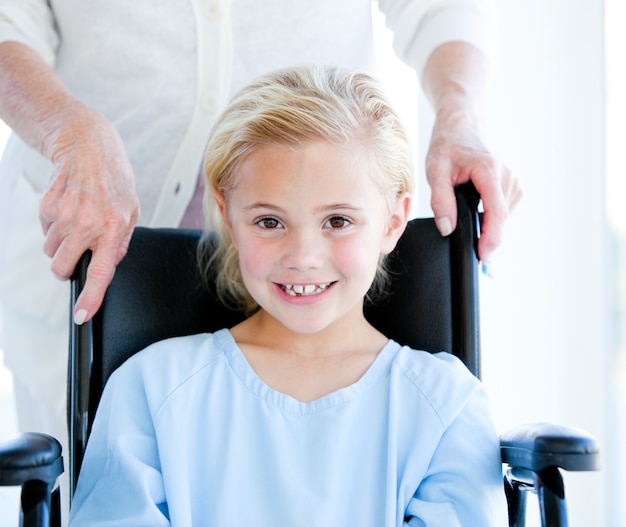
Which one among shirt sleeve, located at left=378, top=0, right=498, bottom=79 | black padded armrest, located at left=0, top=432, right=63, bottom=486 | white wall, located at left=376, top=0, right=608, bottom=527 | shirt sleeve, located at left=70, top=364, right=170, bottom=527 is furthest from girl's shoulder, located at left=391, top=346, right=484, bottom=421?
white wall, located at left=376, top=0, right=608, bottom=527

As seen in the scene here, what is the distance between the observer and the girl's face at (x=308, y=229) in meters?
1.18

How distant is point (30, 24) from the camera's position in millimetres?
1443

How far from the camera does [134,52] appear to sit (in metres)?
1.48

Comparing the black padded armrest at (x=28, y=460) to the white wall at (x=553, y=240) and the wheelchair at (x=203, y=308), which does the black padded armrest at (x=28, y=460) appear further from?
the white wall at (x=553, y=240)

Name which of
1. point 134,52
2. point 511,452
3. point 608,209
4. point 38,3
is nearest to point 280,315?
point 511,452

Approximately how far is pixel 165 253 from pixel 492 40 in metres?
0.74

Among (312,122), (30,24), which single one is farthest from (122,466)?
(30,24)

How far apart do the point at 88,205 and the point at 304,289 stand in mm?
343

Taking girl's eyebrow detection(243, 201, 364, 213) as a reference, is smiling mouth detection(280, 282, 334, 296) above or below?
below

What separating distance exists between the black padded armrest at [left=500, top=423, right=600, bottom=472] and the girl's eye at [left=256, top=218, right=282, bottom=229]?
1.46ft

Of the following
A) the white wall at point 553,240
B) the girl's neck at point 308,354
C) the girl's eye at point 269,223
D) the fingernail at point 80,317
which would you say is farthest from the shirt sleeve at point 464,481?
the white wall at point 553,240

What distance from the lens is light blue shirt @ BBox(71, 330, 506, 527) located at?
111 cm

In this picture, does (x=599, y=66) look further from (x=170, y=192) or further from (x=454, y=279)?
(x=170, y=192)

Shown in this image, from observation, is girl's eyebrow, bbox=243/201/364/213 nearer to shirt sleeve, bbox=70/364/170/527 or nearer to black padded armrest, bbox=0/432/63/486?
shirt sleeve, bbox=70/364/170/527
